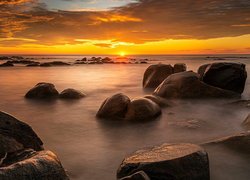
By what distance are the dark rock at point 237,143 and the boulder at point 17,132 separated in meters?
2.78

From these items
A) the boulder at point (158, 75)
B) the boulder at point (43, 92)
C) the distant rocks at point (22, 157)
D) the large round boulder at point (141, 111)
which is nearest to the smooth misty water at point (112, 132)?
the large round boulder at point (141, 111)

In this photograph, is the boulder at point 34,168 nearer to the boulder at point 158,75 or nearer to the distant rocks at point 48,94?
the distant rocks at point 48,94

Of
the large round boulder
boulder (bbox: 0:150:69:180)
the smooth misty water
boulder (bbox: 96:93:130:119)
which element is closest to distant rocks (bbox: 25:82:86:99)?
the smooth misty water

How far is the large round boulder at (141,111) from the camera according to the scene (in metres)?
7.30

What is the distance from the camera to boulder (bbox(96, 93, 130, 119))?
7.54m

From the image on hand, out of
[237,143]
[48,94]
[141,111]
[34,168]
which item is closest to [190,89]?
[141,111]

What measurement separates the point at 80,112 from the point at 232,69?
5.97 metres

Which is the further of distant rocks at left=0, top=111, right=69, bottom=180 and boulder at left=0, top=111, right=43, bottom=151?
boulder at left=0, top=111, right=43, bottom=151

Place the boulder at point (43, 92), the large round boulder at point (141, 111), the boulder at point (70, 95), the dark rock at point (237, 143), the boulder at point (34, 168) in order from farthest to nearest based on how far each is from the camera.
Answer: the boulder at point (43, 92) < the boulder at point (70, 95) < the large round boulder at point (141, 111) < the dark rock at point (237, 143) < the boulder at point (34, 168)

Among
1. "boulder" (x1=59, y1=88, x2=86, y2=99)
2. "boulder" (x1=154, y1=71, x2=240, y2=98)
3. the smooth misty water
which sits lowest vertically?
the smooth misty water

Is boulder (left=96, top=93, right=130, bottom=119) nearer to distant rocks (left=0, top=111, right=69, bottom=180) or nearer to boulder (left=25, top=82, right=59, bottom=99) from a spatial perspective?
distant rocks (left=0, top=111, right=69, bottom=180)

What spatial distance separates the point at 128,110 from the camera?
750cm

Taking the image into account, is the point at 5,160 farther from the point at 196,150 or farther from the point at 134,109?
the point at 134,109

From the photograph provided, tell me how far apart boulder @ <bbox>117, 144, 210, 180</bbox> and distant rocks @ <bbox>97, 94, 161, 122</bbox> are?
312 centimetres
